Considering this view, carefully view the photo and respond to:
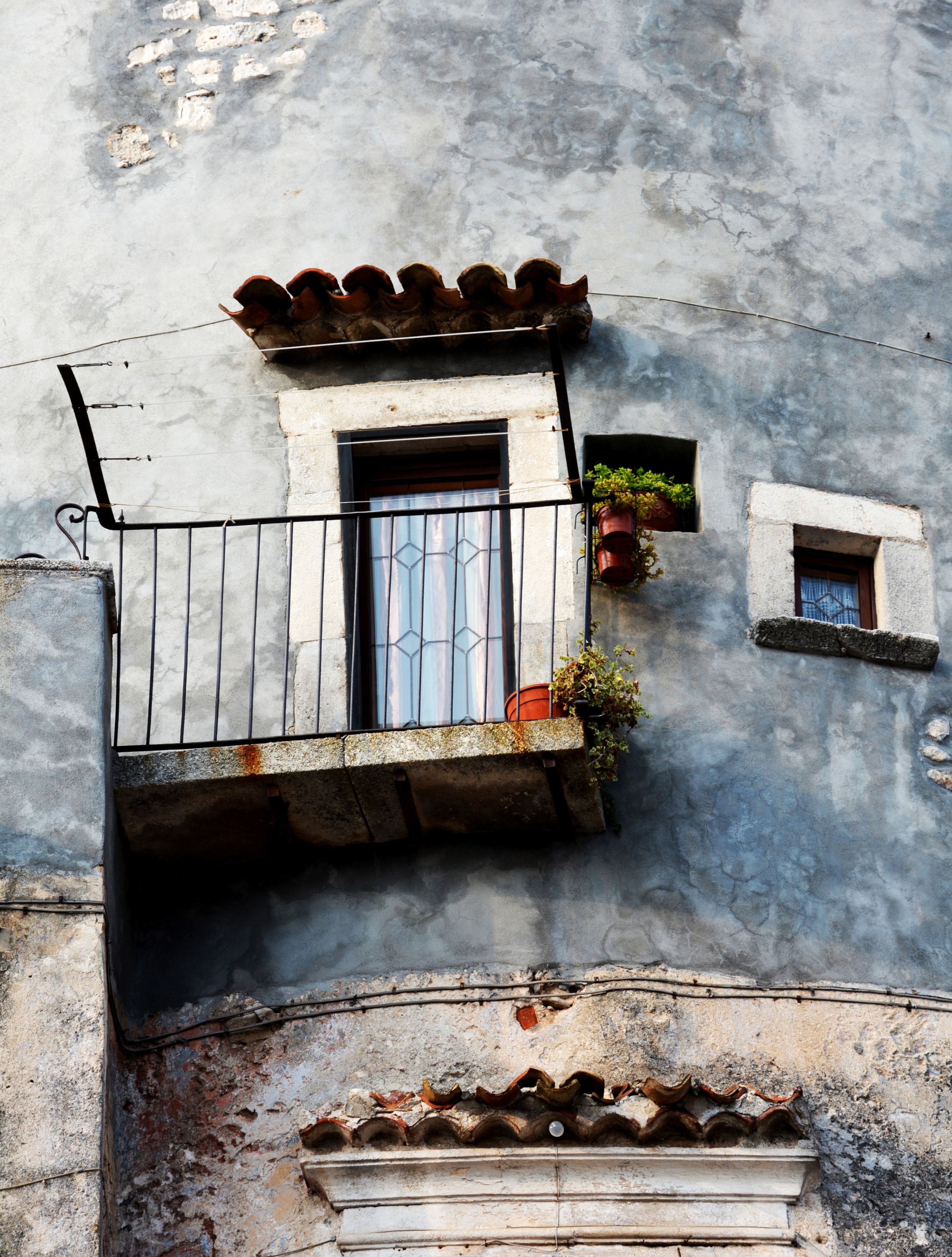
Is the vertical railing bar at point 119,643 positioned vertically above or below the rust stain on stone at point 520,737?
above

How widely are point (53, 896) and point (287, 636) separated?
1841 mm

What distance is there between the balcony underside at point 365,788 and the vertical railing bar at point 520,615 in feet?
1.01

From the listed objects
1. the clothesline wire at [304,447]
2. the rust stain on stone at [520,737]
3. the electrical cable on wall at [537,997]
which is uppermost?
the clothesline wire at [304,447]

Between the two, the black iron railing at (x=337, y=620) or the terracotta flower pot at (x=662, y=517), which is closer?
the black iron railing at (x=337, y=620)

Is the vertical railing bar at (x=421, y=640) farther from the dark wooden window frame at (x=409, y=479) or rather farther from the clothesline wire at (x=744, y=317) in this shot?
the clothesline wire at (x=744, y=317)

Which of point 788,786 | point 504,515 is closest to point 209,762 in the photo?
point 504,515

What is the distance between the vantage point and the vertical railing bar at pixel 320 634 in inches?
302

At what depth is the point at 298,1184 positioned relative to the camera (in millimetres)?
6605

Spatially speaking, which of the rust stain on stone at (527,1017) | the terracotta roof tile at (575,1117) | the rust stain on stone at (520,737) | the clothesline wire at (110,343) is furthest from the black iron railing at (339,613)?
the terracotta roof tile at (575,1117)

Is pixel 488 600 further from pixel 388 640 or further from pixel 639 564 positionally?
pixel 639 564

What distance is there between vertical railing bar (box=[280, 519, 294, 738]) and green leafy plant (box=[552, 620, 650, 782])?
46.6 inches

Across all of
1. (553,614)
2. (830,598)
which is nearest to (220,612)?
(553,614)

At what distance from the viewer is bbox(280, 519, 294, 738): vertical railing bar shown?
7664 mm

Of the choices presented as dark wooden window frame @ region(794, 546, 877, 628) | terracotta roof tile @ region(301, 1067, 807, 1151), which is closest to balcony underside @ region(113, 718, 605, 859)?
terracotta roof tile @ region(301, 1067, 807, 1151)
